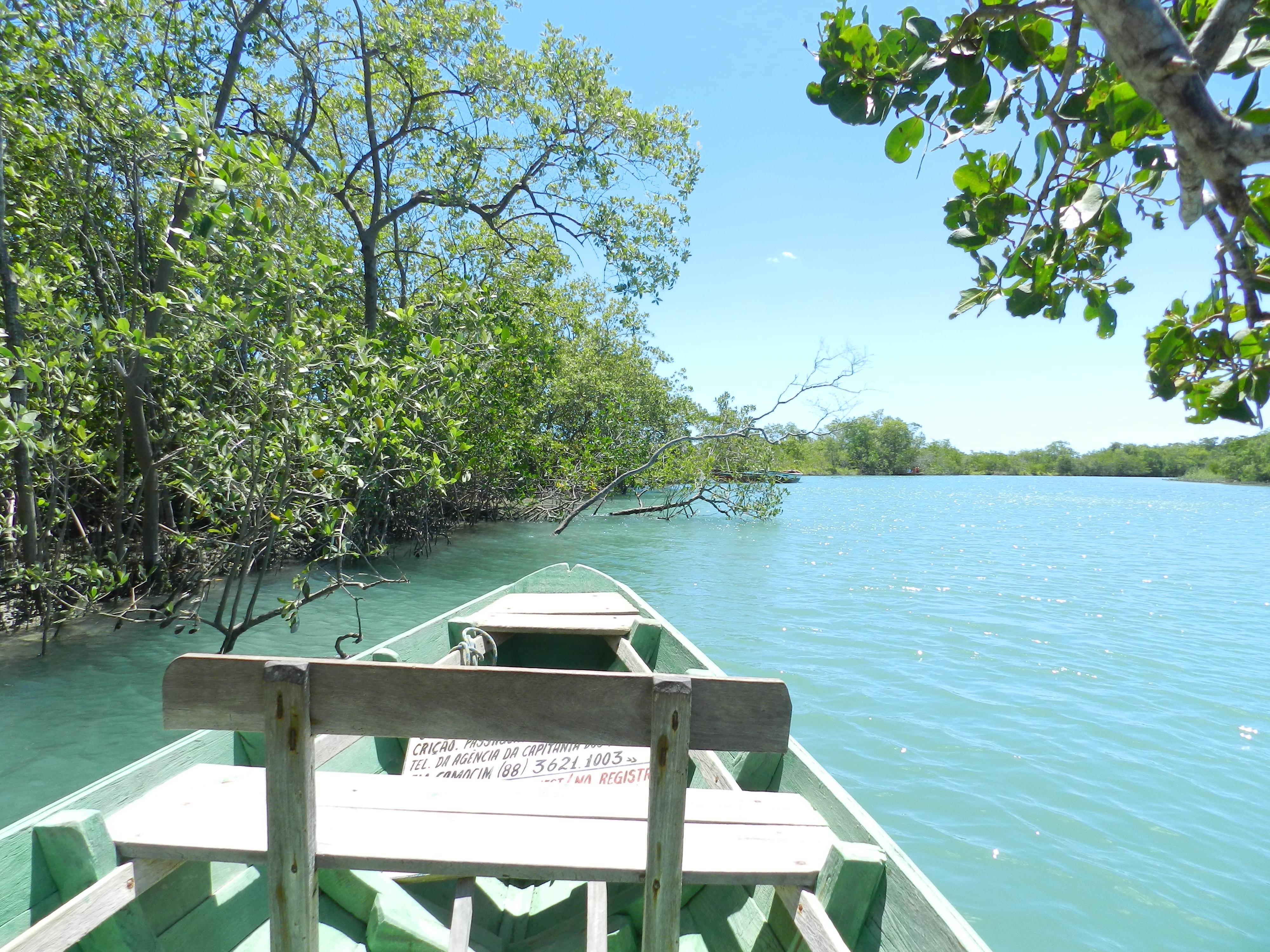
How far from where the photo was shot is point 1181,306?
2.05 m

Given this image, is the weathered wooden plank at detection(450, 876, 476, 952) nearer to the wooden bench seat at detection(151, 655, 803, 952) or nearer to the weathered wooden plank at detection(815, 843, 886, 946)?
the wooden bench seat at detection(151, 655, 803, 952)

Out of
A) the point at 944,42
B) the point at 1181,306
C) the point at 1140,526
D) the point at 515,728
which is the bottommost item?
the point at 1140,526

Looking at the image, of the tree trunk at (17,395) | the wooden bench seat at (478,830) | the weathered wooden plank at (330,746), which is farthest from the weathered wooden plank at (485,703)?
the tree trunk at (17,395)

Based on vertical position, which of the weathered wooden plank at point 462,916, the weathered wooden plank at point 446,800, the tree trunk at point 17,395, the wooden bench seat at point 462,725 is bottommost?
the weathered wooden plank at point 462,916

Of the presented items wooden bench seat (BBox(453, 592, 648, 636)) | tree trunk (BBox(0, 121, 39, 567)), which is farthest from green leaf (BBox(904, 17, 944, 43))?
tree trunk (BBox(0, 121, 39, 567))

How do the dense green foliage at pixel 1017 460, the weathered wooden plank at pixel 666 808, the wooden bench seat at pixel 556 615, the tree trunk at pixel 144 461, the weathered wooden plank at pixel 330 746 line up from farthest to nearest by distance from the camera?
the dense green foliage at pixel 1017 460 < the tree trunk at pixel 144 461 < the wooden bench seat at pixel 556 615 < the weathered wooden plank at pixel 330 746 < the weathered wooden plank at pixel 666 808

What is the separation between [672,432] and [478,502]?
557 inches

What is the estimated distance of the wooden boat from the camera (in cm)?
156

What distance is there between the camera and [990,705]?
714cm

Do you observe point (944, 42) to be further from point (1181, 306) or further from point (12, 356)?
point (12, 356)

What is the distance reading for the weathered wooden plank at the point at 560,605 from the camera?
17.5 ft

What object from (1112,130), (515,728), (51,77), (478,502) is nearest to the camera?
(515,728)

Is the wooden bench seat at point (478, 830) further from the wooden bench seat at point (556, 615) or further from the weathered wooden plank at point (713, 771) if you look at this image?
the wooden bench seat at point (556, 615)

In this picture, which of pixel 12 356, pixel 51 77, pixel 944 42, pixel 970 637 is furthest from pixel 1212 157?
pixel 970 637
